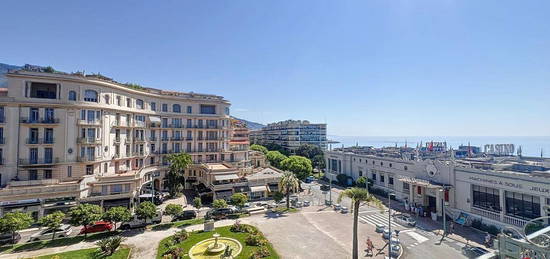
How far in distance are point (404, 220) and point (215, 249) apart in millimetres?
28518

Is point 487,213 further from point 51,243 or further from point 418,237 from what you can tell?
point 51,243

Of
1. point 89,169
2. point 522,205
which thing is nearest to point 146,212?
point 89,169

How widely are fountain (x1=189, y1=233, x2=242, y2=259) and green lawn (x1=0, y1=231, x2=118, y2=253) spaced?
43.5 feet

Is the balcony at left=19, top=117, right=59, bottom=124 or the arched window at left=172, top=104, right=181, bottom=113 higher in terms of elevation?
the arched window at left=172, top=104, right=181, bottom=113

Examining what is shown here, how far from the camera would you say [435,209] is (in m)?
43.2

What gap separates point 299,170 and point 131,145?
37534 millimetres

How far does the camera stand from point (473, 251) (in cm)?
2767

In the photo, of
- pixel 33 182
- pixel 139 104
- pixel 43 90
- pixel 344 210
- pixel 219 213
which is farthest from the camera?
pixel 139 104

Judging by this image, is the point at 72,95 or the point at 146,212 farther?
the point at 72,95

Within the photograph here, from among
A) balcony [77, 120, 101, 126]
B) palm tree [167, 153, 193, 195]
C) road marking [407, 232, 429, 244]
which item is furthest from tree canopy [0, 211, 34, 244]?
road marking [407, 232, 429, 244]

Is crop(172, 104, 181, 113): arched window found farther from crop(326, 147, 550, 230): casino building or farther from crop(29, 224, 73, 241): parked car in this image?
crop(326, 147, 550, 230): casino building

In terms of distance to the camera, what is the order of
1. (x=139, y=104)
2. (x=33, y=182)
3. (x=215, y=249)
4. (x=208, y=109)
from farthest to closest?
(x=208, y=109) → (x=139, y=104) → (x=33, y=182) → (x=215, y=249)

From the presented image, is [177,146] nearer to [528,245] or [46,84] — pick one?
[46,84]

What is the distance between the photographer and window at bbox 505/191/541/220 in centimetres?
3164
